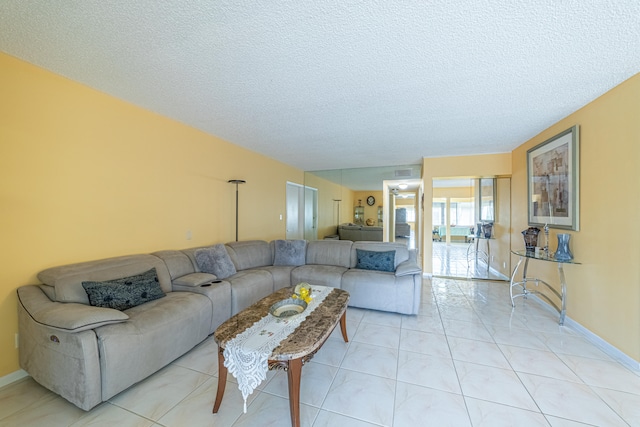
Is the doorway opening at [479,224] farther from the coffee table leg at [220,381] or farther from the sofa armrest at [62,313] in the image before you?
the sofa armrest at [62,313]

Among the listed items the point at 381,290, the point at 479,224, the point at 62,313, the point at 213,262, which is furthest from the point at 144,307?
the point at 479,224

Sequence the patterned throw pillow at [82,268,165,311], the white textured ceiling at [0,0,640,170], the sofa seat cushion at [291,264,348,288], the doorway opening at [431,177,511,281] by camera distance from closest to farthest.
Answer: the white textured ceiling at [0,0,640,170]
the patterned throw pillow at [82,268,165,311]
the sofa seat cushion at [291,264,348,288]
the doorway opening at [431,177,511,281]

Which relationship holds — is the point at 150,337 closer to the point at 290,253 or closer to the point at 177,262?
the point at 177,262

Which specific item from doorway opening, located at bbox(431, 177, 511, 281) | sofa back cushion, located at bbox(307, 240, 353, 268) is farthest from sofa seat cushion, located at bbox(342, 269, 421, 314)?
doorway opening, located at bbox(431, 177, 511, 281)

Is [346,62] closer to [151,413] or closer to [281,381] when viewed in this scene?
[281,381]

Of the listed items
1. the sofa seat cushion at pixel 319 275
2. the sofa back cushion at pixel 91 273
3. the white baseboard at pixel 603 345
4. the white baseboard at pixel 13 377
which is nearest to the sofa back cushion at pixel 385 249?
the sofa seat cushion at pixel 319 275

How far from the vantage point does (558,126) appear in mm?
3055

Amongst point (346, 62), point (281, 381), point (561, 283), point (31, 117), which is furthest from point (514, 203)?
point (31, 117)

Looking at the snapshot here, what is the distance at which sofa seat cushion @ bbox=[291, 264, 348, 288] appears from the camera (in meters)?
3.36

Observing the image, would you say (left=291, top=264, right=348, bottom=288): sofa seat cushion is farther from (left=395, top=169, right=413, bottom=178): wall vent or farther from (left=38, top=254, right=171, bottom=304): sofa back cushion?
(left=395, top=169, right=413, bottom=178): wall vent

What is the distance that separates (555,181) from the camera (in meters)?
3.08

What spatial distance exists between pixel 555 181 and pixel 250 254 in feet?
14.0

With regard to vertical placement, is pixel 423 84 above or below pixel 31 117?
above

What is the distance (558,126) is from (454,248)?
220 inches
